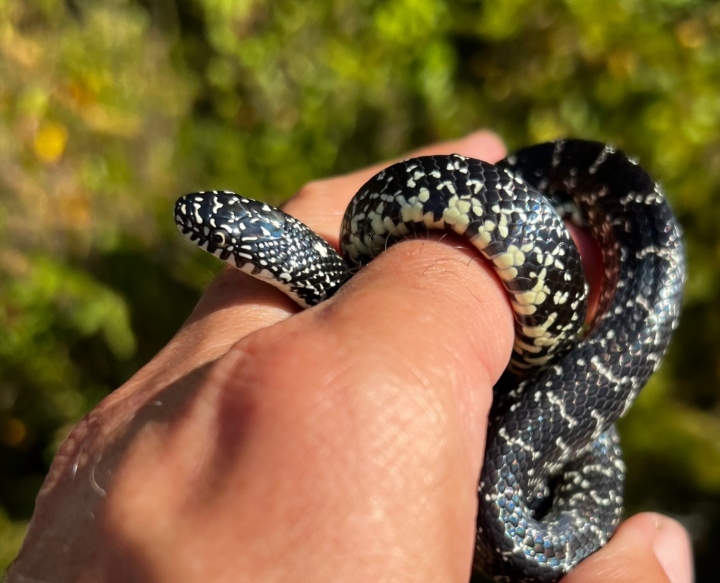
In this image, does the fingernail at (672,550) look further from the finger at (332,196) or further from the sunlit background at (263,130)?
the finger at (332,196)

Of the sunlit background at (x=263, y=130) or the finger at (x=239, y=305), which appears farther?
the sunlit background at (x=263, y=130)

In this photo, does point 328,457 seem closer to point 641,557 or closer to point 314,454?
point 314,454

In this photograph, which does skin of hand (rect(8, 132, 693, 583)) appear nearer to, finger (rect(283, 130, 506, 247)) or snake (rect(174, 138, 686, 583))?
snake (rect(174, 138, 686, 583))

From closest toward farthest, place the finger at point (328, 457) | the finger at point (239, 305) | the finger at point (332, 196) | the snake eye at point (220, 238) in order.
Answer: the finger at point (328, 457) → the finger at point (239, 305) → the snake eye at point (220, 238) → the finger at point (332, 196)

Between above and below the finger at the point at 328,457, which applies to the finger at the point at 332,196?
above

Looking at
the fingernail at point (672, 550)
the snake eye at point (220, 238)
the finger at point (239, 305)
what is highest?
the snake eye at point (220, 238)

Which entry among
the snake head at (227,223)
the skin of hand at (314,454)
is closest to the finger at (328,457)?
the skin of hand at (314,454)

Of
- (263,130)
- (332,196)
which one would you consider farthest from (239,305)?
(263,130)

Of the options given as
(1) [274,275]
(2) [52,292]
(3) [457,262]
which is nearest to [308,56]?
(2) [52,292]
